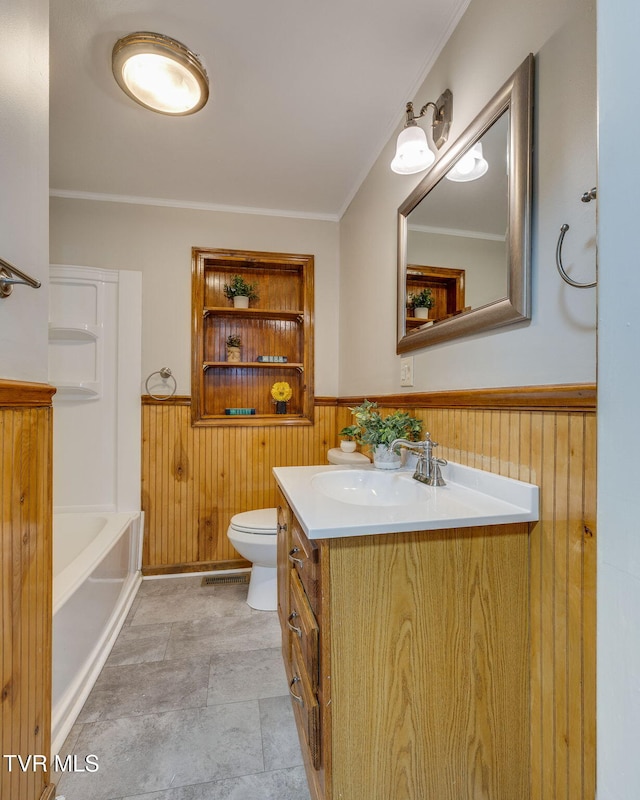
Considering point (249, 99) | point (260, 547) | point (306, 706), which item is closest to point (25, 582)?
point (306, 706)

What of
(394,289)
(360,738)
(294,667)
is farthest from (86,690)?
(394,289)

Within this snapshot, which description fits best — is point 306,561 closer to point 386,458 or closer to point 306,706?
point 306,706

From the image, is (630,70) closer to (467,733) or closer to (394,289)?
(467,733)

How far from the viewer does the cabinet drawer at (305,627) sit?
0.88 meters

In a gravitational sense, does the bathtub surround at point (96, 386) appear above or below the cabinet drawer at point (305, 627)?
above

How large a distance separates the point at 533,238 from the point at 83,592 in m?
2.00

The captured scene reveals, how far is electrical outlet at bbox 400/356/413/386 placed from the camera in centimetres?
166

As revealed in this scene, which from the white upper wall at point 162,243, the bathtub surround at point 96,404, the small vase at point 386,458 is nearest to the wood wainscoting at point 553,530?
the small vase at point 386,458

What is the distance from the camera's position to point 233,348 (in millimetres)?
2639

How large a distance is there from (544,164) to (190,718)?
2.02 meters

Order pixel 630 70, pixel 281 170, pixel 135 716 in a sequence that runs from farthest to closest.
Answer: pixel 281 170 → pixel 135 716 → pixel 630 70

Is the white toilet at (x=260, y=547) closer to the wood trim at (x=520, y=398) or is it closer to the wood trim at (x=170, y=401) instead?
the wood trim at (x=520, y=398)

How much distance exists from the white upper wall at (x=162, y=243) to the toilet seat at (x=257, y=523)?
96 centimetres

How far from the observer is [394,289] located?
1.80 m
